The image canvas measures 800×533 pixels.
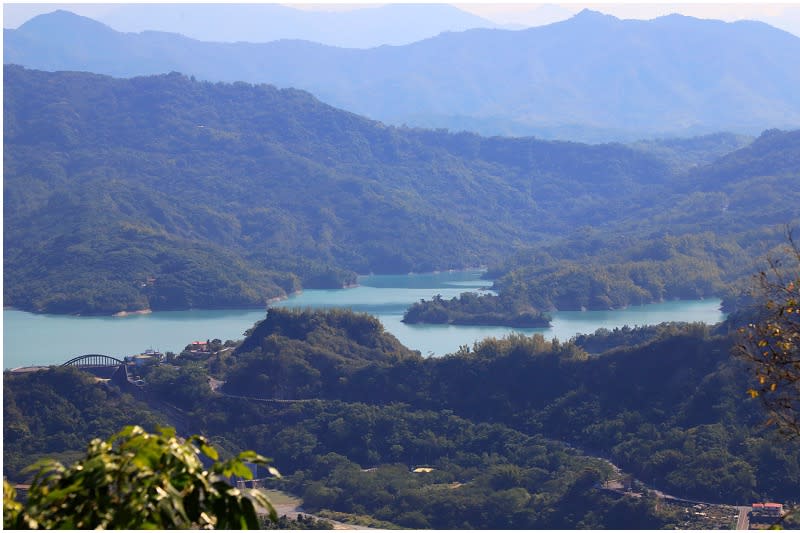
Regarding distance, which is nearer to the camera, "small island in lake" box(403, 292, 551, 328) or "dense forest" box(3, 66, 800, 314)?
"small island in lake" box(403, 292, 551, 328)

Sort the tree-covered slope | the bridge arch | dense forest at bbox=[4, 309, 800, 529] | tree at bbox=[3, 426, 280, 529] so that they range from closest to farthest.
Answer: tree at bbox=[3, 426, 280, 529], dense forest at bbox=[4, 309, 800, 529], the tree-covered slope, the bridge arch

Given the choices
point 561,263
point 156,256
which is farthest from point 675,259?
point 156,256

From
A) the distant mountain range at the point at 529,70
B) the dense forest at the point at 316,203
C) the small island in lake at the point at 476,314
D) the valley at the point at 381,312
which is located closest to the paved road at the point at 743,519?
the valley at the point at 381,312

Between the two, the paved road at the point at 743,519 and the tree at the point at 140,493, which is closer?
the tree at the point at 140,493

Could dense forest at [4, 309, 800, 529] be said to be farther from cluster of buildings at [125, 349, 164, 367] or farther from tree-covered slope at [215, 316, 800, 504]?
cluster of buildings at [125, 349, 164, 367]

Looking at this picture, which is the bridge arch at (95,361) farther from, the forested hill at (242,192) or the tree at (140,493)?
the tree at (140,493)

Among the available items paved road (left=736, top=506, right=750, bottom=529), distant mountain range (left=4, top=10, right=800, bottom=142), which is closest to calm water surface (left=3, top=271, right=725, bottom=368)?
paved road (left=736, top=506, right=750, bottom=529)

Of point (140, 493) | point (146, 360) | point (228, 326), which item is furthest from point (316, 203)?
point (140, 493)
